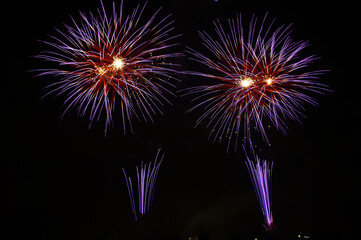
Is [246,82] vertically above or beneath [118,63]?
beneath

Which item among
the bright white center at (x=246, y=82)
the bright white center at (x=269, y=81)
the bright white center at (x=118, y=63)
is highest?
the bright white center at (x=118, y=63)

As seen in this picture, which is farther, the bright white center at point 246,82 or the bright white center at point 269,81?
the bright white center at point 246,82

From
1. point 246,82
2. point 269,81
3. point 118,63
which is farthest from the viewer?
point 246,82

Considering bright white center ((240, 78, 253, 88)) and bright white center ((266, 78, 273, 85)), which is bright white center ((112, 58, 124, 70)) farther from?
bright white center ((266, 78, 273, 85))

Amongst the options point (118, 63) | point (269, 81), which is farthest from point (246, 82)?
point (118, 63)

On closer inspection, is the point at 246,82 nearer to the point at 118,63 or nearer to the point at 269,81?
the point at 269,81

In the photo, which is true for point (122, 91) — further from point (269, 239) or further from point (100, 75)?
point (269, 239)

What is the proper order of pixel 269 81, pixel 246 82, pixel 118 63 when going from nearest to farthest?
pixel 118 63 → pixel 269 81 → pixel 246 82

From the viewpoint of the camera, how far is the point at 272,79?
48.9 feet

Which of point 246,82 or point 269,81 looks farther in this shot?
point 246,82

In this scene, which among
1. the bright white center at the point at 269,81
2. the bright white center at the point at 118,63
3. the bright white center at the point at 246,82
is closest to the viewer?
the bright white center at the point at 118,63

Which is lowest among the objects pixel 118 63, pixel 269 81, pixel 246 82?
pixel 269 81

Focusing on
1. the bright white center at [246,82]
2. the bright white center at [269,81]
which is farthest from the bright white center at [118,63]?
the bright white center at [269,81]

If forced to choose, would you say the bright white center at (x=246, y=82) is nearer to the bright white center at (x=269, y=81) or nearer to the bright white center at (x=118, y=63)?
the bright white center at (x=269, y=81)
